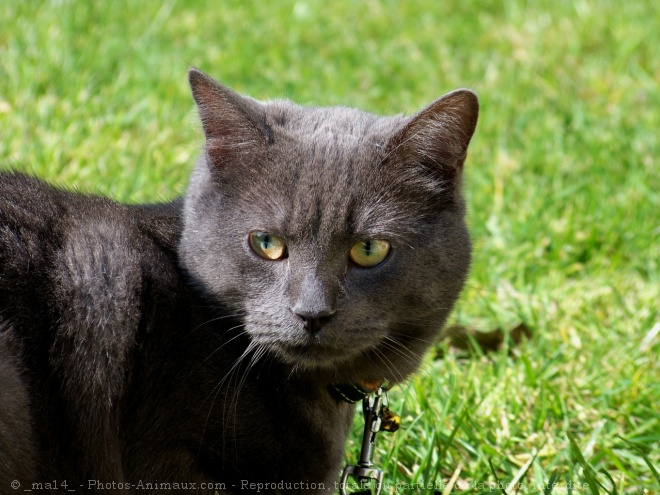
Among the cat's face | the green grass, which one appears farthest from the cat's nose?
the green grass

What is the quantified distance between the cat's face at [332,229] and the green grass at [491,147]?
484mm

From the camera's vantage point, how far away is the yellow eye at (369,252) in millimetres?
2301

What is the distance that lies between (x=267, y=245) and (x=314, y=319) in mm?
272

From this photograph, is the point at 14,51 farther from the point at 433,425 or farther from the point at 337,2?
the point at 433,425

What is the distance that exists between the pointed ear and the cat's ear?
15.2 inches

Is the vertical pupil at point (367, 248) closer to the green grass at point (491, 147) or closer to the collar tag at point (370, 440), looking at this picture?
the collar tag at point (370, 440)

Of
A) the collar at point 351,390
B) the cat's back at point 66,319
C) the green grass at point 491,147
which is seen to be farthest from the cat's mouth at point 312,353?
the green grass at point 491,147

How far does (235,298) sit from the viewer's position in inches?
92.4

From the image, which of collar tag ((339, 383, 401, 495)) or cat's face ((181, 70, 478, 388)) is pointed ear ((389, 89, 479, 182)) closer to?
cat's face ((181, 70, 478, 388))

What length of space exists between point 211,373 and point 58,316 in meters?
0.42

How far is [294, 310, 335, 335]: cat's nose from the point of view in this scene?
7.11 feet

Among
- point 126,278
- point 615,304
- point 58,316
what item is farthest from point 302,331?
point 615,304

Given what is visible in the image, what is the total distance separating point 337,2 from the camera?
6.08 m

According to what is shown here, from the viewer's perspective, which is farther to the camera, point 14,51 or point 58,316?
point 14,51
